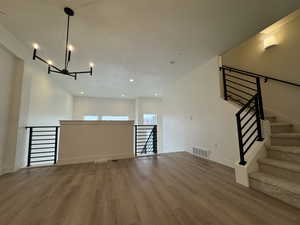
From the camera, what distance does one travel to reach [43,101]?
176 inches

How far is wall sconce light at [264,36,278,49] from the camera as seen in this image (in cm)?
314

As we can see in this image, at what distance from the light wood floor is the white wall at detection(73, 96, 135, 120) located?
5.98 meters

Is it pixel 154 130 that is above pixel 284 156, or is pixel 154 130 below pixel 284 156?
above

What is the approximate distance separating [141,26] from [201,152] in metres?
3.70

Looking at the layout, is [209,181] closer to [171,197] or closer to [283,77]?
[171,197]

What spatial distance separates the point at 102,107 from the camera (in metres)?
8.64

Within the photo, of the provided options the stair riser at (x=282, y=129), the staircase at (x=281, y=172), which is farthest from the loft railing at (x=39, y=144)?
the stair riser at (x=282, y=129)

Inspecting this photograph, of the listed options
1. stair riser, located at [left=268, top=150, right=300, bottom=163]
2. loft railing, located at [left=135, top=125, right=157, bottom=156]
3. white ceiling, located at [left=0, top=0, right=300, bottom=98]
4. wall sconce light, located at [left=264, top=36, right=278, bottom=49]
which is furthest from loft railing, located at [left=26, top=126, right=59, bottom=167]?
wall sconce light, located at [left=264, top=36, right=278, bottom=49]

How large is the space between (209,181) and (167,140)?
3.94m

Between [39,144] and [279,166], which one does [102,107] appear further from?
[279,166]

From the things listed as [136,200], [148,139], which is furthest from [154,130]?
[136,200]

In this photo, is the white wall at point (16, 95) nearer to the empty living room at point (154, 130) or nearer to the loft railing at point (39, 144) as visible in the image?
the empty living room at point (154, 130)

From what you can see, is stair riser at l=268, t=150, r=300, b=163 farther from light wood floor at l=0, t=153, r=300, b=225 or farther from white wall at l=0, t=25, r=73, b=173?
white wall at l=0, t=25, r=73, b=173

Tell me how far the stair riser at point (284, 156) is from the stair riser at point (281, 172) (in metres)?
0.29
